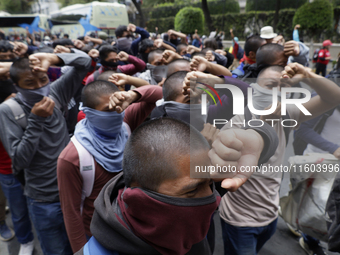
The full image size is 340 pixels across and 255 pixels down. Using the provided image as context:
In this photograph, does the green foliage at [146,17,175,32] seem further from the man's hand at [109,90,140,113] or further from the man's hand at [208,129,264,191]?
the man's hand at [208,129,264,191]

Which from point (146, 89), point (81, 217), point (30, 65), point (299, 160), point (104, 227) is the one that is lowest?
point (81, 217)

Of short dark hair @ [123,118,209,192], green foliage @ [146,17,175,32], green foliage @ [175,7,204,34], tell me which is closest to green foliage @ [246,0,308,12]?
green foliage @ [146,17,175,32]

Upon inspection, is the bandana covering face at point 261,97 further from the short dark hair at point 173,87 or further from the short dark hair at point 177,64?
the short dark hair at point 177,64

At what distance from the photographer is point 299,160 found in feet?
5.95

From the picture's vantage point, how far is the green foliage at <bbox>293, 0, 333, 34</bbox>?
12898 mm

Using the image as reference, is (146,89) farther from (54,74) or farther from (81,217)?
(54,74)

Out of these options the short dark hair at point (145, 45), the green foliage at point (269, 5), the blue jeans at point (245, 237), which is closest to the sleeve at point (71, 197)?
the blue jeans at point (245, 237)

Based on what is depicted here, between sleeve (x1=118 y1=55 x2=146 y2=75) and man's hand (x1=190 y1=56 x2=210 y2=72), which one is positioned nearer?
man's hand (x1=190 y1=56 x2=210 y2=72)

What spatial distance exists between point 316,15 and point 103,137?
49.3 ft

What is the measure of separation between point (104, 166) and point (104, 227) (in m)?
0.82

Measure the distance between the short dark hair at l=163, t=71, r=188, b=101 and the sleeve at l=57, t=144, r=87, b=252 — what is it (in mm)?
852

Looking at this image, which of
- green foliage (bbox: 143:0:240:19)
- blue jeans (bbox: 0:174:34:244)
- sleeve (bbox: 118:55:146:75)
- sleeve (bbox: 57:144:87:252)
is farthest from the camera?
green foliage (bbox: 143:0:240:19)

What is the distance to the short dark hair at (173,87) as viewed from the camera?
6.25 ft

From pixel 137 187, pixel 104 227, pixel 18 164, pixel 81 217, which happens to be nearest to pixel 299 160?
pixel 137 187
